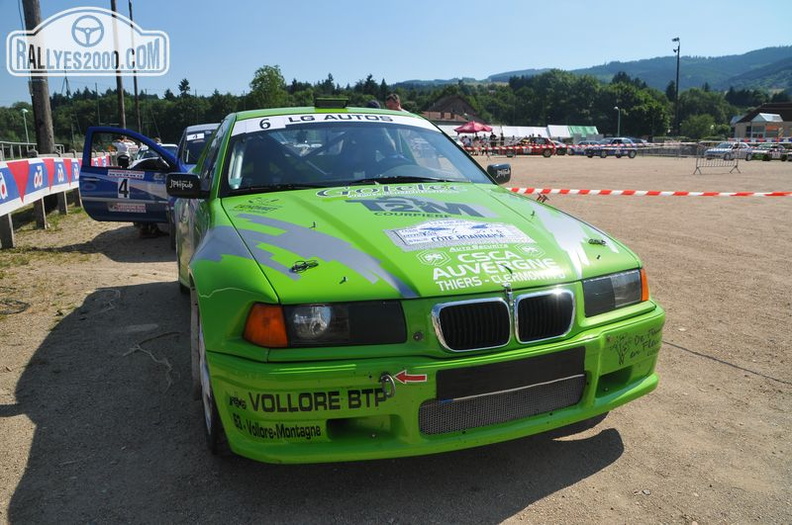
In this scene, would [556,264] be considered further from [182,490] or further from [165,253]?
[165,253]

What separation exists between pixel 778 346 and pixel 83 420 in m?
Result: 4.51

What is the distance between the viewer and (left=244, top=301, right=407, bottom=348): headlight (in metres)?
2.34

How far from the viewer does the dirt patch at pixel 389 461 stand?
8.16 ft

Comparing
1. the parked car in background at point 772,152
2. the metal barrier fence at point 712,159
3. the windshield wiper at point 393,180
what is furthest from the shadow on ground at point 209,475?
the parked car in background at point 772,152

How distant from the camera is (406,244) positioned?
264cm

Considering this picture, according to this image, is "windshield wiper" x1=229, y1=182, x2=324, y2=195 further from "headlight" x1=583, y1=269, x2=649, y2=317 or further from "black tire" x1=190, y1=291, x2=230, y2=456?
"headlight" x1=583, y1=269, x2=649, y2=317

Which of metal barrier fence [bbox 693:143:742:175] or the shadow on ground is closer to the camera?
the shadow on ground

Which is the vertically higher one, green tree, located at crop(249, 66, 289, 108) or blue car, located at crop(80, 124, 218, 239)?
green tree, located at crop(249, 66, 289, 108)

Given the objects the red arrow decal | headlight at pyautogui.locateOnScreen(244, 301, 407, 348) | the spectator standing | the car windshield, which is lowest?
the red arrow decal

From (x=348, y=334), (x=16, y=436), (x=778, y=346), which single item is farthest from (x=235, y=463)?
(x=778, y=346)

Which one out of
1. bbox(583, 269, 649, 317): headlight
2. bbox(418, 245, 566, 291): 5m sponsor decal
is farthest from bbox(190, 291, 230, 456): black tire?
bbox(583, 269, 649, 317): headlight

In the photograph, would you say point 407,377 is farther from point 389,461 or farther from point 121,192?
point 121,192

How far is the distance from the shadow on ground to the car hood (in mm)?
882

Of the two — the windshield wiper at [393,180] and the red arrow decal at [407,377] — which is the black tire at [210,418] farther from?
A: the windshield wiper at [393,180]
